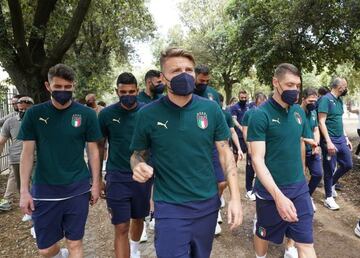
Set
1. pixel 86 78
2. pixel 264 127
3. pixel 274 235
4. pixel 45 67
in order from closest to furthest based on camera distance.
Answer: pixel 264 127 < pixel 274 235 < pixel 45 67 < pixel 86 78

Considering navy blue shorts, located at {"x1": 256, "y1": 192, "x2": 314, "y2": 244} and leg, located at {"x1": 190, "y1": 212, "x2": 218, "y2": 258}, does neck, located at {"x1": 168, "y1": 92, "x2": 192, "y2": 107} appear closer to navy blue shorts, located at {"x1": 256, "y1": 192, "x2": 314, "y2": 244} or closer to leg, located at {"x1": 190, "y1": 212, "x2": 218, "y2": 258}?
leg, located at {"x1": 190, "y1": 212, "x2": 218, "y2": 258}

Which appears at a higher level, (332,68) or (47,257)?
(332,68)

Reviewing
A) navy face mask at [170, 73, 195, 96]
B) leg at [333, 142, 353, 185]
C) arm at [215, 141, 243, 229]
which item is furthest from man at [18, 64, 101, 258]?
leg at [333, 142, 353, 185]

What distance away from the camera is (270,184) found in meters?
3.40

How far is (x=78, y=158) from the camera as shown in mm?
3932

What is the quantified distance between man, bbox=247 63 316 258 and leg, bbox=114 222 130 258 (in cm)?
158

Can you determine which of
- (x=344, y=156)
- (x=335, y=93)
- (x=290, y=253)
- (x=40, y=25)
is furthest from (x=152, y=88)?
(x=40, y=25)

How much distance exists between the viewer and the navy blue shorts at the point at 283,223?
364 centimetres

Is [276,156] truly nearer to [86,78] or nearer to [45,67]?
[45,67]

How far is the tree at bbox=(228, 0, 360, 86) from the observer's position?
12.3 meters

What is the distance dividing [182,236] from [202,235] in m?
0.19

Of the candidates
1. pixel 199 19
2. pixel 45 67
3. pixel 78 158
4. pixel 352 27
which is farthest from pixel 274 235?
pixel 199 19

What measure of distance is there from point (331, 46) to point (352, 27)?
1.55 metres

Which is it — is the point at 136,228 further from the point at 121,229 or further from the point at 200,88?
the point at 200,88
